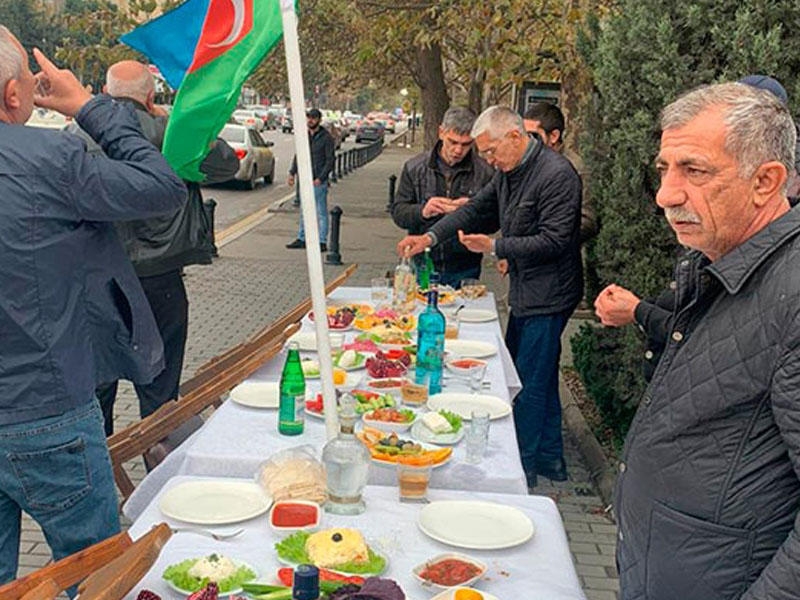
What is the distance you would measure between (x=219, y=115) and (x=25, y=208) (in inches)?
39.5

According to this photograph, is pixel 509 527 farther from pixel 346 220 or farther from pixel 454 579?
pixel 346 220

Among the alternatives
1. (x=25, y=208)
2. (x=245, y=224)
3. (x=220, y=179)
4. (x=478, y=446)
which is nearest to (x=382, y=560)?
(x=478, y=446)

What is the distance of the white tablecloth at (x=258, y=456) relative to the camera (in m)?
3.00

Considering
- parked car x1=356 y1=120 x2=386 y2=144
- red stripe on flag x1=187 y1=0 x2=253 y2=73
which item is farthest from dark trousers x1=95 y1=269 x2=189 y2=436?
parked car x1=356 y1=120 x2=386 y2=144

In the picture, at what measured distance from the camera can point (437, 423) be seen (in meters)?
3.23

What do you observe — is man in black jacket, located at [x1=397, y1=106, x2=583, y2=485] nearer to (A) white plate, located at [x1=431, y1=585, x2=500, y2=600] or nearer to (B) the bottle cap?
(A) white plate, located at [x1=431, y1=585, x2=500, y2=600]

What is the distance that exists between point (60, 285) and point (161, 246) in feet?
6.48

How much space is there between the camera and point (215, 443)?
3.19 m

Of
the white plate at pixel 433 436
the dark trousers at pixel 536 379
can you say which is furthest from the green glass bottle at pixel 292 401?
the dark trousers at pixel 536 379

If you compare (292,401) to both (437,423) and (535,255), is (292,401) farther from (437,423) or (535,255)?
(535,255)

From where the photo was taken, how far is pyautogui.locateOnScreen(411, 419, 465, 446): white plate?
3.18m

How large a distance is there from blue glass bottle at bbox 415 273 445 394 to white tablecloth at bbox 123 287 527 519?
0.35 m

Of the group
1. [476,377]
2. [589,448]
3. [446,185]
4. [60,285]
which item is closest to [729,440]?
[60,285]

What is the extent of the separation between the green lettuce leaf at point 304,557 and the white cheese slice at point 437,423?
2.95ft
